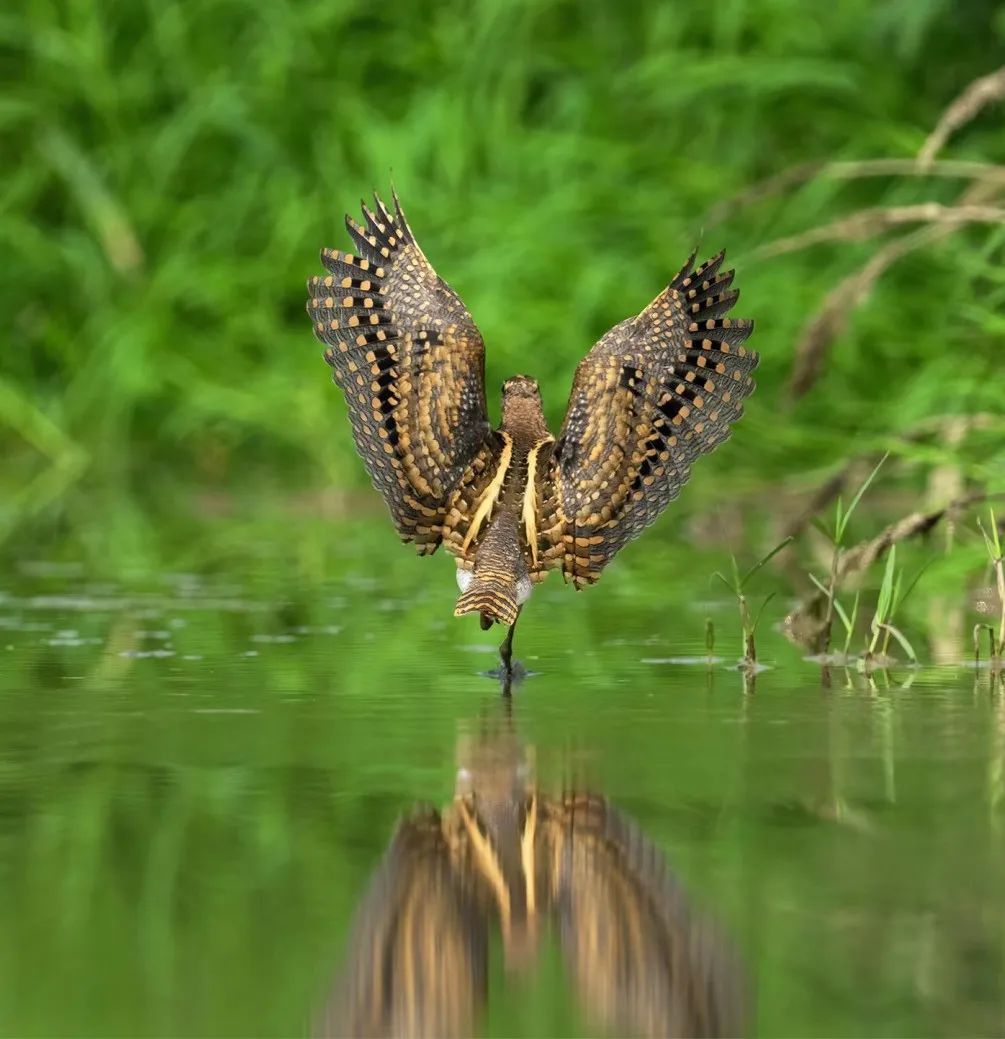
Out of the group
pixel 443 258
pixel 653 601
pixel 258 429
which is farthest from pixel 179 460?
pixel 653 601

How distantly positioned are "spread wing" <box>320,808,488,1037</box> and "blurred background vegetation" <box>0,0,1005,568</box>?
4.64m

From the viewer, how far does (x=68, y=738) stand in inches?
179

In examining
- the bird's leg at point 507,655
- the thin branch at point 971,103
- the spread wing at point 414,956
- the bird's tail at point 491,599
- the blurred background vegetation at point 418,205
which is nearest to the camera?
the spread wing at point 414,956

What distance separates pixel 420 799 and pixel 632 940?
0.87 metres

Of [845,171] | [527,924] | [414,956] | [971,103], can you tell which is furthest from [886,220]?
[414,956]

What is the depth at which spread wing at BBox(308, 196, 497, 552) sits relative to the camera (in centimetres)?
536

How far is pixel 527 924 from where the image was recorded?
A: 3223 mm

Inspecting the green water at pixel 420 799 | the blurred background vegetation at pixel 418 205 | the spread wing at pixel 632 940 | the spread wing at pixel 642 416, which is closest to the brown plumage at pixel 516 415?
the spread wing at pixel 642 416

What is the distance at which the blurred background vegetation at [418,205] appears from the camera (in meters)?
9.35

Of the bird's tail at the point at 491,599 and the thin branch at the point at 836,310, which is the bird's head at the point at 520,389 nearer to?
the bird's tail at the point at 491,599

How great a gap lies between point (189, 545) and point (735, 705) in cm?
366

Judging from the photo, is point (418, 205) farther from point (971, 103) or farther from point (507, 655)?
point (507, 655)

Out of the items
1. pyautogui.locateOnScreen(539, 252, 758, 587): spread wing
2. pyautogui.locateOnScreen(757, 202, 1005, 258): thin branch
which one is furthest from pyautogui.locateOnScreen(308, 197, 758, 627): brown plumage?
pyautogui.locateOnScreen(757, 202, 1005, 258): thin branch

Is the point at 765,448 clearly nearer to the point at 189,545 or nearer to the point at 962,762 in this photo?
the point at 189,545
